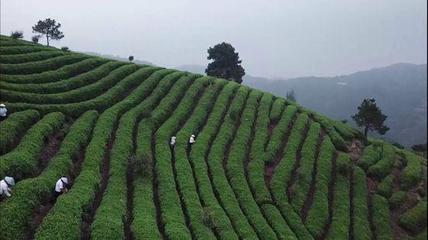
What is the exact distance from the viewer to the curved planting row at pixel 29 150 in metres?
32.8

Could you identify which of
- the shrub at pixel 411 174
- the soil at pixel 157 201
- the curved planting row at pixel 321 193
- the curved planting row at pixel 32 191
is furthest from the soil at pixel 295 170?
the curved planting row at pixel 32 191

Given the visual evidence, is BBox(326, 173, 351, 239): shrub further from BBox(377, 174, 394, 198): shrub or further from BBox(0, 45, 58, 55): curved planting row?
BBox(0, 45, 58, 55): curved planting row

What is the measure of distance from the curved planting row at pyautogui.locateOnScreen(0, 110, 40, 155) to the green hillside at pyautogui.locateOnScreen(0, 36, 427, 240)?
0.11m

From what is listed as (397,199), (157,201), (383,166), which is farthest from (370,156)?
(157,201)

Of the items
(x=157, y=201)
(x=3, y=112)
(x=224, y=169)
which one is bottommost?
(x=157, y=201)

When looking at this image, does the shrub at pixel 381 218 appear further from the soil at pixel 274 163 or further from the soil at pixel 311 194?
the soil at pixel 274 163

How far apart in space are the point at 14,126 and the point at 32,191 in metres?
Result: 11.3

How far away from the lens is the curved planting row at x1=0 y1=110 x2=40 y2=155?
3681 centimetres

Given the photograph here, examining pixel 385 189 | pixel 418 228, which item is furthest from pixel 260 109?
pixel 418 228

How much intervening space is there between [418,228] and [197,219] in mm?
23267

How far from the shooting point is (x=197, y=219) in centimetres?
3394

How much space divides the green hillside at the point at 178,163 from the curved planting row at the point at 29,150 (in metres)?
0.12

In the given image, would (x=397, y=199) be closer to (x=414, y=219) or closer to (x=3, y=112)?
(x=414, y=219)

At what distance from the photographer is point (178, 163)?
140ft
